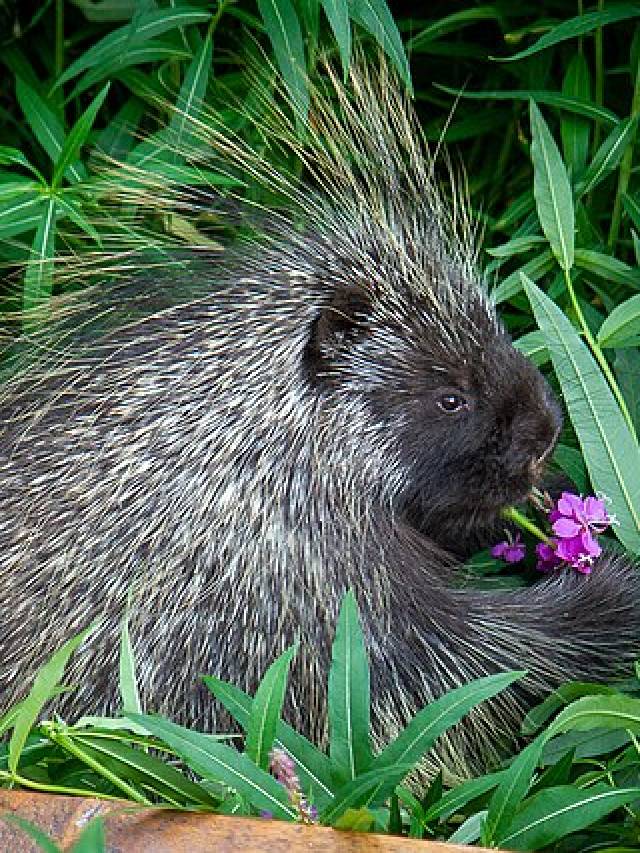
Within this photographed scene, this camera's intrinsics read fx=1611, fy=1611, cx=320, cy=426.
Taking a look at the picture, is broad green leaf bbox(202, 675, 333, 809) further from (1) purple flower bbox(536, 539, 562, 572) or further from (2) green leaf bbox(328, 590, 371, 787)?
(1) purple flower bbox(536, 539, 562, 572)

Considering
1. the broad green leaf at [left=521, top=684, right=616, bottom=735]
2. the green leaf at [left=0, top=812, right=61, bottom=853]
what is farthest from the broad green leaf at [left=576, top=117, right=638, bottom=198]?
the green leaf at [left=0, top=812, right=61, bottom=853]

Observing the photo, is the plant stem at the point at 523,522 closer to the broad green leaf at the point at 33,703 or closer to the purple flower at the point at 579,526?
the purple flower at the point at 579,526

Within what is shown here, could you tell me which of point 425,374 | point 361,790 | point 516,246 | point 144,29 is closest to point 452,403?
point 425,374

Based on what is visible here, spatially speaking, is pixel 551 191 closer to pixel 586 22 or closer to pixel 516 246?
pixel 516 246

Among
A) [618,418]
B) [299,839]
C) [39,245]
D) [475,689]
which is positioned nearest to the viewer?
[299,839]

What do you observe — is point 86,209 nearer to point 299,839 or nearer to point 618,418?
point 618,418

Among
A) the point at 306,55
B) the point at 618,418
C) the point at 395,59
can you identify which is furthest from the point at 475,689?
the point at 306,55

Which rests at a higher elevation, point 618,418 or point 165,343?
point 165,343
